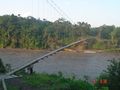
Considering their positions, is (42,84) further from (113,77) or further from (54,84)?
(113,77)

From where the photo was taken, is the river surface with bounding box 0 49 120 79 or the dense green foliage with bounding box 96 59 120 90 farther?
the river surface with bounding box 0 49 120 79

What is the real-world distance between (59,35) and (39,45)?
11989 mm

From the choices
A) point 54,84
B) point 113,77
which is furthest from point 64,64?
point 54,84

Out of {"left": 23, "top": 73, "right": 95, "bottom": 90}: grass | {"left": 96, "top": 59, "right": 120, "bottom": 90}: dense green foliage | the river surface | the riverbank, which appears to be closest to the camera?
the riverbank

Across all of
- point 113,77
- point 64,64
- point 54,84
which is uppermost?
point 54,84

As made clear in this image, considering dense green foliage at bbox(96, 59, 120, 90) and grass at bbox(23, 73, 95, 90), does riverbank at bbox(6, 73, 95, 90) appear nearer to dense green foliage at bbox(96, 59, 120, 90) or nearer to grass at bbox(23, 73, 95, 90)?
grass at bbox(23, 73, 95, 90)

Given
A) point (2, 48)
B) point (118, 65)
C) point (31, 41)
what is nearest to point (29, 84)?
point (118, 65)

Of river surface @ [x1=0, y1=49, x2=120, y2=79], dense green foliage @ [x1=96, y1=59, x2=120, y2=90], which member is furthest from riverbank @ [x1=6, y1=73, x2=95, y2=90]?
river surface @ [x1=0, y1=49, x2=120, y2=79]

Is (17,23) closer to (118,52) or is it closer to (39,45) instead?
(39,45)

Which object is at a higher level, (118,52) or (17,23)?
(17,23)

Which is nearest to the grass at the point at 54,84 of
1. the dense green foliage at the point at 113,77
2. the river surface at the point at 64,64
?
the dense green foliage at the point at 113,77

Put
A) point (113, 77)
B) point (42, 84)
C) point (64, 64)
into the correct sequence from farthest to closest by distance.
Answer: point (64, 64) → point (113, 77) → point (42, 84)

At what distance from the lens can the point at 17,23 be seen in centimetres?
5119

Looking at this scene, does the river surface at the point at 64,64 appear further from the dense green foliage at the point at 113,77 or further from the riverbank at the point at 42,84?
the riverbank at the point at 42,84
